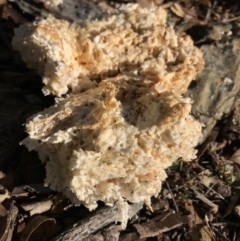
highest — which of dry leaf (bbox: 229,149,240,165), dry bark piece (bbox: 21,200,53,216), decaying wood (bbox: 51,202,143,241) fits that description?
dry bark piece (bbox: 21,200,53,216)

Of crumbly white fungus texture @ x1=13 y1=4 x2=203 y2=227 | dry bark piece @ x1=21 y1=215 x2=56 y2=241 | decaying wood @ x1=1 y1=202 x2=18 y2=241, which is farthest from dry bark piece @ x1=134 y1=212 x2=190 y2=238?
decaying wood @ x1=1 y1=202 x2=18 y2=241

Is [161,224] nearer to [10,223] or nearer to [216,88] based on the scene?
[10,223]

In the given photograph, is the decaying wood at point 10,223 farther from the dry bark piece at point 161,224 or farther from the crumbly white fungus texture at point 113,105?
the dry bark piece at point 161,224

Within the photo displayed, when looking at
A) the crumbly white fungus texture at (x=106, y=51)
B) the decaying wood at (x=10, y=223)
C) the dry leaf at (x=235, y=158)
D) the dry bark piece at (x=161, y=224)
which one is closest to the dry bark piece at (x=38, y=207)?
the decaying wood at (x=10, y=223)

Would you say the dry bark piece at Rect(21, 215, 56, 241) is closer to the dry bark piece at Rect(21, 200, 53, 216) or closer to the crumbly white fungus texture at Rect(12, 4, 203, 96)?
the dry bark piece at Rect(21, 200, 53, 216)

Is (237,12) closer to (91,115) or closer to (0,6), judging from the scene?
(0,6)

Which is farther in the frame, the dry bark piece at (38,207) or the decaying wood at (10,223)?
the dry bark piece at (38,207)

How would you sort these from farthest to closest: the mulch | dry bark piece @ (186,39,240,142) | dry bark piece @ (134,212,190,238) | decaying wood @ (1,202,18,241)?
dry bark piece @ (186,39,240,142) → dry bark piece @ (134,212,190,238) → the mulch → decaying wood @ (1,202,18,241)

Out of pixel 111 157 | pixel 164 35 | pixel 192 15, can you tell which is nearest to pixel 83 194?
pixel 111 157
